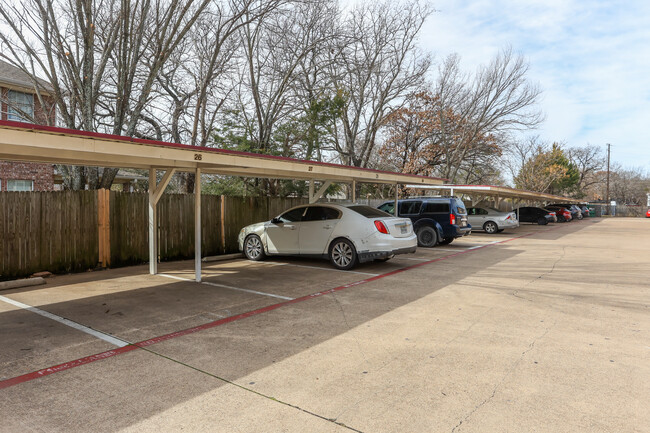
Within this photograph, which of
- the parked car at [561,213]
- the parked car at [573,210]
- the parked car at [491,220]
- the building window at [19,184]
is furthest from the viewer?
the parked car at [573,210]

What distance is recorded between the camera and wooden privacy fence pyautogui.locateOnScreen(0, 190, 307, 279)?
8.05 metres

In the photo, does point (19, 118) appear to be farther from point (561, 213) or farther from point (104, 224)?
point (561, 213)

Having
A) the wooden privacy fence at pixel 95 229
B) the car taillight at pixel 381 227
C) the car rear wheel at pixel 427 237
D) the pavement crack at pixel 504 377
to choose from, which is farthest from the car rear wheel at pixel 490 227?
the pavement crack at pixel 504 377

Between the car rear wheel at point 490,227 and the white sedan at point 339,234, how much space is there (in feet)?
43.6

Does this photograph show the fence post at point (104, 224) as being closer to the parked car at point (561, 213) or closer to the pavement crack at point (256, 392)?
the pavement crack at point (256, 392)

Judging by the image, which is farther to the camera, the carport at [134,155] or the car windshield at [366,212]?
the car windshield at [366,212]

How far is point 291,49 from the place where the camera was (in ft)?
57.1

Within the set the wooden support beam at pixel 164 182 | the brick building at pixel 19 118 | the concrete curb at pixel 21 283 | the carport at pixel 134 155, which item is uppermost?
the brick building at pixel 19 118

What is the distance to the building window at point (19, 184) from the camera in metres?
16.2

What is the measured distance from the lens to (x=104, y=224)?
370 inches

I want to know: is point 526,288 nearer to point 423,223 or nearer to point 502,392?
point 502,392

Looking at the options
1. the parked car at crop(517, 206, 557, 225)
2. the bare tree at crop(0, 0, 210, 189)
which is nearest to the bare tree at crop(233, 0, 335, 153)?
the bare tree at crop(0, 0, 210, 189)

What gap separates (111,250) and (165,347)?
620cm

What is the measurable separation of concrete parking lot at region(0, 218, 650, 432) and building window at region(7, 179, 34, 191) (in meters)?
12.0
